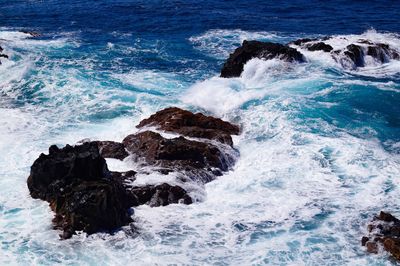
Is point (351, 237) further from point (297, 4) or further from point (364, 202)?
point (297, 4)

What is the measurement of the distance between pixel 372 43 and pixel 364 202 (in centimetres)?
1756

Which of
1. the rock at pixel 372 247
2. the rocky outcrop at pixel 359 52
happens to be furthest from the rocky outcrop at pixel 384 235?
the rocky outcrop at pixel 359 52

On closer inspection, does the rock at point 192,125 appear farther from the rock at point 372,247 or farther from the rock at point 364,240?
the rock at point 372,247

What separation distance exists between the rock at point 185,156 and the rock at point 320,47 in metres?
14.7

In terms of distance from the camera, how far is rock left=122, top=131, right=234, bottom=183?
1688cm

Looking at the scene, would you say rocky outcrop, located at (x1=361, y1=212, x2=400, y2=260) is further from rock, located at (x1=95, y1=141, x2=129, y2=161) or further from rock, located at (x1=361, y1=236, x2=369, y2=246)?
rock, located at (x1=95, y1=141, x2=129, y2=161)

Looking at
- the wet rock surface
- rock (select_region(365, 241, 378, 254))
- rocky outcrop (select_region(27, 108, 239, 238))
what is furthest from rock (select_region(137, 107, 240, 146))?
the wet rock surface

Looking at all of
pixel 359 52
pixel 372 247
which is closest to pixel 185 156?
pixel 372 247

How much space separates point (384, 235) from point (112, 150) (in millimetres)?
9526

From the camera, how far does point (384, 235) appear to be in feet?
44.0

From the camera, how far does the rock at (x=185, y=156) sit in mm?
16875

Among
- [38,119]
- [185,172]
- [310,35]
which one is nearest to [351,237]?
[185,172]

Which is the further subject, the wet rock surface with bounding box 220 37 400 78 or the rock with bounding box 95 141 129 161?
the wet rock surface with bounding box 220 37 400 78

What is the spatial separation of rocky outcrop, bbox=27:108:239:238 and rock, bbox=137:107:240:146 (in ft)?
0.12
